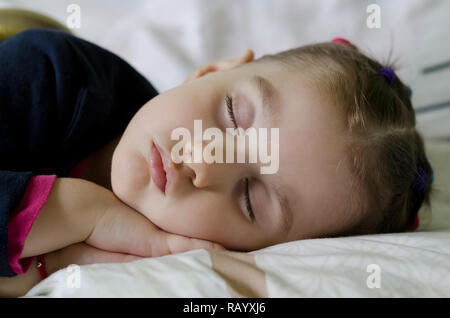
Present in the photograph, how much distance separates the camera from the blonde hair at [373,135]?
824 millimetres

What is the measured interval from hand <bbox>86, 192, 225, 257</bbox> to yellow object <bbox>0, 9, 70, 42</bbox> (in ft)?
2.50

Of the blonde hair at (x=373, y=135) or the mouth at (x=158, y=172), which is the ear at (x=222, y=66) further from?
the mouth at (x=158, y=172)

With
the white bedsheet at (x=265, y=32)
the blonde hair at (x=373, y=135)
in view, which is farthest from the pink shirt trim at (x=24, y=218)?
the white bedsheet at (x=265, y=32)

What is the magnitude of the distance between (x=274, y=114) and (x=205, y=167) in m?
0.17

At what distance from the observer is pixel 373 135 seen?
837 millimetres

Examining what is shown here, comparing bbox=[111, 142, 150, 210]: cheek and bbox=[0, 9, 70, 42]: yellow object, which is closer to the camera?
bbox=[111, 142, 150, 210]: cheek

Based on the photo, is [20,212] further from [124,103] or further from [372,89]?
[372,89]

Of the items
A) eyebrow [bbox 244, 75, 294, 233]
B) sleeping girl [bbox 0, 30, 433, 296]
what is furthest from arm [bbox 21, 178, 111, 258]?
eyebrow [bbox 244, 75, 294, 233]

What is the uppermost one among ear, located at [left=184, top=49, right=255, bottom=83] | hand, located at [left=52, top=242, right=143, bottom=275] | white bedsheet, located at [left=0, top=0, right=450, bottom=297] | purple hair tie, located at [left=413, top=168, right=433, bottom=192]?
white bedsheet, located at [left=0, top=0, right=450, bottom=297]

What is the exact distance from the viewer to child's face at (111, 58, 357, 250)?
78cm

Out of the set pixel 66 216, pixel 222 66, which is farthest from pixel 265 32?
pixel 66 216

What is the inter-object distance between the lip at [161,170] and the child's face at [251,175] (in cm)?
1

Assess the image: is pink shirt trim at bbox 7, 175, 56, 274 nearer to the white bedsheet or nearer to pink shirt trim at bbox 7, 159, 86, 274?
pink shirt trim at bbox 7, 159, 86, 274
